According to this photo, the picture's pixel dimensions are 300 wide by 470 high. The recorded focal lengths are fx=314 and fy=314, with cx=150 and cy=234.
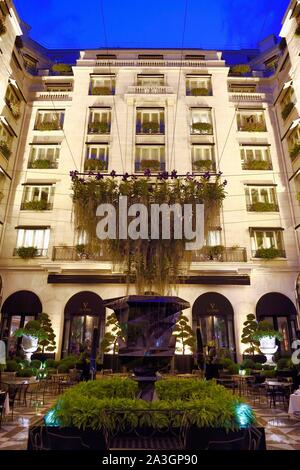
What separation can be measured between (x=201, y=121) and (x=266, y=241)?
8578mm

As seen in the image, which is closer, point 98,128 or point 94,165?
point 94,165

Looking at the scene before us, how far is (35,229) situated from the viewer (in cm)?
1717

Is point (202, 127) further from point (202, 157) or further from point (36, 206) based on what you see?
point (36, 206)

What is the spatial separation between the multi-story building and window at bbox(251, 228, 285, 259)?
0.07 m

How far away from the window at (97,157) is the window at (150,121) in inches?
97.5

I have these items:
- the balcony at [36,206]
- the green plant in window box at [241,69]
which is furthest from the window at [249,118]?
the balcony at [36,206]

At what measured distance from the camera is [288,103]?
18.1 meters

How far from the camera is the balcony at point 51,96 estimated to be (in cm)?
2014

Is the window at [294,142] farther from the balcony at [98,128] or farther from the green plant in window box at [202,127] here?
the balcony at [98,128]

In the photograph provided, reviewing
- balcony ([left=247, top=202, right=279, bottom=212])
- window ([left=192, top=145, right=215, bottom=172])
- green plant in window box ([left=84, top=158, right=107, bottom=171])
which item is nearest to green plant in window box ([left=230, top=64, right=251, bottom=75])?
window ([left=192, top=145, right=215, bottom=172])

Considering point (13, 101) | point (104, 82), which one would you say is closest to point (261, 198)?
point (104, 82)
